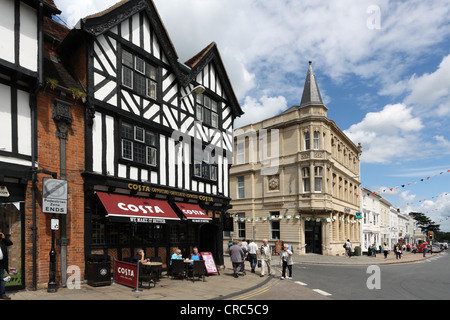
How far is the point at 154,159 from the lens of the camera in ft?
48.6

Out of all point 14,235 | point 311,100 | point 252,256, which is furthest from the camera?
point 311,100

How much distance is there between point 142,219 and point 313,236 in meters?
24.5

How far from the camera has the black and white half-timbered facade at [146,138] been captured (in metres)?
12.3

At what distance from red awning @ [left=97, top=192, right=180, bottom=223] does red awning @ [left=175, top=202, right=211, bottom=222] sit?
0.92 m

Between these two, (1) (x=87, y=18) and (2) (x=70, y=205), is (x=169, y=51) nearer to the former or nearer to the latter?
(1) (x=87, y=18)

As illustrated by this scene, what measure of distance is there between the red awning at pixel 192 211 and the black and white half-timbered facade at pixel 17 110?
6826 mm

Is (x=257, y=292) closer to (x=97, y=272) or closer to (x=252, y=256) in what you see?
(x=97, y=272)

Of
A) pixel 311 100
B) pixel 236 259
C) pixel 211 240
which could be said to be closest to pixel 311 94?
pixel 311 100

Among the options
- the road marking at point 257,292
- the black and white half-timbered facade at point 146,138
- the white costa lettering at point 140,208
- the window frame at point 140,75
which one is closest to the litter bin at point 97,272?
the black and white half-timbered facade at point 146,138

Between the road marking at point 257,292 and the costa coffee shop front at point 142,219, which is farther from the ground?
the costa coffee shop front at point 142,219

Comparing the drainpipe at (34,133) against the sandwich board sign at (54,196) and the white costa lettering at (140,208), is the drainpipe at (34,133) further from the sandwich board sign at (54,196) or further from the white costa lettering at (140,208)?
the white costa lettering at (140,208)

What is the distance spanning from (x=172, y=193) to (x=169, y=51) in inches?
254

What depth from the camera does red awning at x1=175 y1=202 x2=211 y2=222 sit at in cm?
1554

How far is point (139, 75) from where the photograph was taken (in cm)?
1441
